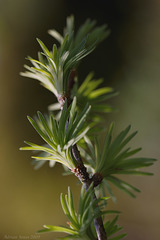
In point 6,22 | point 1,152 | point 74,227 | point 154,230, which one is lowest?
point 154,230

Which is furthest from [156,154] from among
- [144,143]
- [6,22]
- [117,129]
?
[6,22]

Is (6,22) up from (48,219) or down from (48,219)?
up

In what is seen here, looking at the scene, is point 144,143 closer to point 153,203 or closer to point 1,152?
point 153,203

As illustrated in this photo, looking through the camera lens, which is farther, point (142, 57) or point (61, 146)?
point (142, 57)

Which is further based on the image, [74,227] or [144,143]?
[144,143]

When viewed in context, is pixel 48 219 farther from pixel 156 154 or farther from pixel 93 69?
pixel 93 69

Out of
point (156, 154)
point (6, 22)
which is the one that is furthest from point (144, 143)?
point (6, 22)
